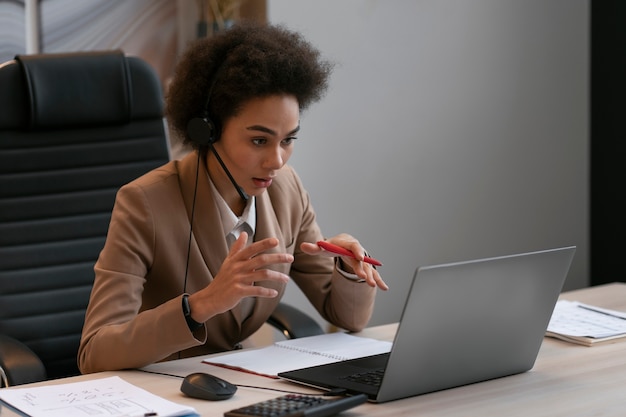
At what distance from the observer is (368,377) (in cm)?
139

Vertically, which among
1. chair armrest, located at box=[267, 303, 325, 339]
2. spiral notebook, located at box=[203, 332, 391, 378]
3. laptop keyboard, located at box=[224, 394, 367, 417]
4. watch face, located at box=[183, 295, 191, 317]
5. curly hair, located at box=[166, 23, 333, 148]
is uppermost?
curly hair, located at box=[166, 23, 333, 148]

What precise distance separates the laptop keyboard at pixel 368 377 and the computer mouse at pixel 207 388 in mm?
177

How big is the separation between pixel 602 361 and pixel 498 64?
207 cm

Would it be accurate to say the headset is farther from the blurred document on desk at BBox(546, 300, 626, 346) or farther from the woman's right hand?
the blurred document on desk at BBox(546, 300, 626, 346)

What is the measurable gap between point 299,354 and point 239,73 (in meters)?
0.51

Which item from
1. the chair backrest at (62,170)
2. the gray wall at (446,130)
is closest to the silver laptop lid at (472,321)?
the chair backrest at (62,170)

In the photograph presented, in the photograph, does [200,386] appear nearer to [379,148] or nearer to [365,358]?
[365,358]

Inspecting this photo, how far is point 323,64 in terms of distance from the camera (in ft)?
6.02

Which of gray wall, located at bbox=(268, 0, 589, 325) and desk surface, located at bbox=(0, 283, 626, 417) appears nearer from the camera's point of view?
desk surface, located at bbox=(0, 283, 626, 417)

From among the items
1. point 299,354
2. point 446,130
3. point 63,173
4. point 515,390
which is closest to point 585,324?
point 515,390

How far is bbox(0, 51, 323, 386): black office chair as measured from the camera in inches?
79.6

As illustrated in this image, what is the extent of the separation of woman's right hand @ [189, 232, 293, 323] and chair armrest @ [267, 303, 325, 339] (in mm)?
503

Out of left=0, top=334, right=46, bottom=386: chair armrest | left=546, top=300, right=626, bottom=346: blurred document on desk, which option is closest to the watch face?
left=0, top=334, right=46, bottom=386: chair armrest

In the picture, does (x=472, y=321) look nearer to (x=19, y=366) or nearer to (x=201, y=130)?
(x=201, y=130)
